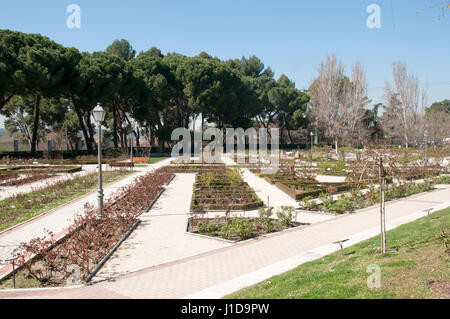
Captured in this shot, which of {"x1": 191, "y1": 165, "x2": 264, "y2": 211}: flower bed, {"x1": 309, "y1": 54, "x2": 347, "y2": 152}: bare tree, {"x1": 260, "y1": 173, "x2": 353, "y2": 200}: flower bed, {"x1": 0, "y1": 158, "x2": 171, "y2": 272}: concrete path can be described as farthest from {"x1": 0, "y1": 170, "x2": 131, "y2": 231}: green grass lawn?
{"x1": 309, "y1": 54, "x2": 347, "y2": 152}: bare tree

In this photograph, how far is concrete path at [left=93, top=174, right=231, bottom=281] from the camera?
21.8 feet

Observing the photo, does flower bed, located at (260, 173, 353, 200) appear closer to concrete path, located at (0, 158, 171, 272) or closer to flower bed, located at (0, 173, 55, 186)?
concrete path, located at (0, 158, 171, 272)

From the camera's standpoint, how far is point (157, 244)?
26.1ft

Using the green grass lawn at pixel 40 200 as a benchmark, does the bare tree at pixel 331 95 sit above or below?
above

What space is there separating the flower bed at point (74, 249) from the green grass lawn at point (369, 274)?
281 cm

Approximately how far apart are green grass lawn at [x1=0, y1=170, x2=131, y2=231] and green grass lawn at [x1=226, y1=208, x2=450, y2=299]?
7335 mm

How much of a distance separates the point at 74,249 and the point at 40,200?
7.96 meters

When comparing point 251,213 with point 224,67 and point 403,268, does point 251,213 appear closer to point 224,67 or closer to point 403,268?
point 403,268

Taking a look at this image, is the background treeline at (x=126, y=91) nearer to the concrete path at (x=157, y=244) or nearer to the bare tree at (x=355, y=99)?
the bare tree at (x=355, y=99)

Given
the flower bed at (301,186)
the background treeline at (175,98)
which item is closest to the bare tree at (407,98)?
the background treeline at (175,98)

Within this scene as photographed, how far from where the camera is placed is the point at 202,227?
9016mm

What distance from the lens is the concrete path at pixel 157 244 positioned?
6.63 metres
